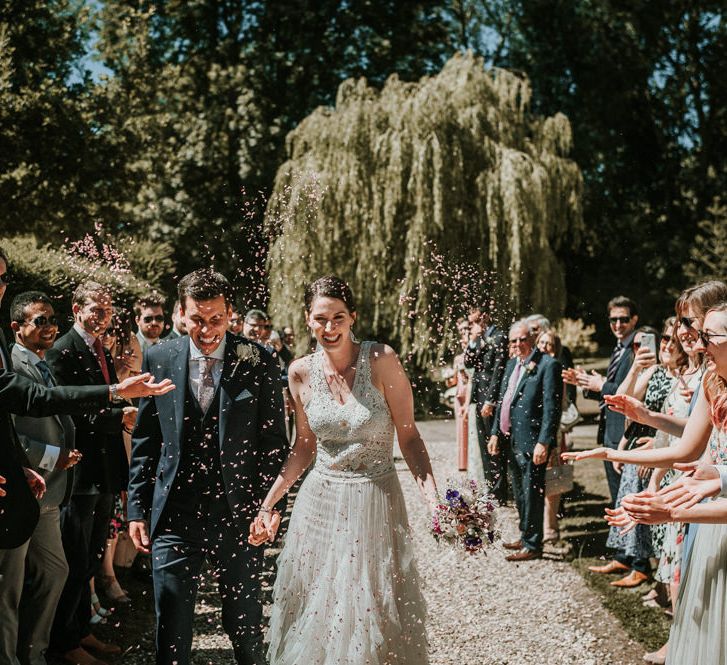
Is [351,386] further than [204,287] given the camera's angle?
Yes

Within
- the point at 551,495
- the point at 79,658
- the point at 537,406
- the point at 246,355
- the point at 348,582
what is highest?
the point at 246,355


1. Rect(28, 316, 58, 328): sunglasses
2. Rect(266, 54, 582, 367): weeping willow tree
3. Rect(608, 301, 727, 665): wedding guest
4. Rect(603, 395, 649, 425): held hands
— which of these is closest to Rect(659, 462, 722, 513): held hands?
Rect(608, 301, 727, 665): wedding guest

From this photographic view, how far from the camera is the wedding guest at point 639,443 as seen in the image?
18.4ft

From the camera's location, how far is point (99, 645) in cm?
473

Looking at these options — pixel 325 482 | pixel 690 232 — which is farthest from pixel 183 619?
pixel 690 232

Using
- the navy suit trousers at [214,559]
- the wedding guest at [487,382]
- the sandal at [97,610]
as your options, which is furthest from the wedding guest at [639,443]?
the sandal at [97,610]

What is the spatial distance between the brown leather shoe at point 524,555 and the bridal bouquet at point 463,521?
326 cm

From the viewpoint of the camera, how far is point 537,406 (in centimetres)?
708

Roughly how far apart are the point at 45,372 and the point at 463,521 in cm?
239

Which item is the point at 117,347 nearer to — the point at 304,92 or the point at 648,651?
the point at 648,651

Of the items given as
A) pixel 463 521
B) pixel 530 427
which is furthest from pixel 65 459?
pixel 530 427

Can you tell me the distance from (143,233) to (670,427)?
762 inches

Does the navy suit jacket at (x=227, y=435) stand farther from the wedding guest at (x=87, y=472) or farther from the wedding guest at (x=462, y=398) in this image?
the wedding guest at (x=462, y=398)

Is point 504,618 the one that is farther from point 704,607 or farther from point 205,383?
point 205,383
